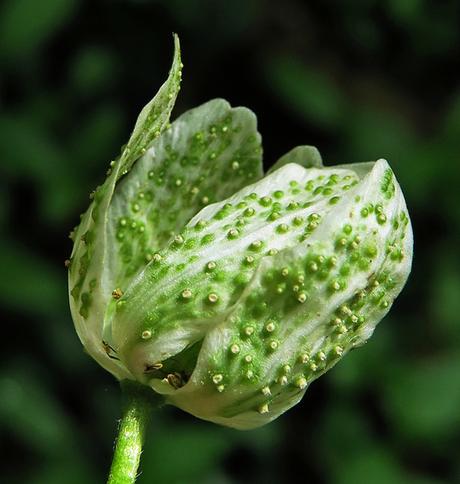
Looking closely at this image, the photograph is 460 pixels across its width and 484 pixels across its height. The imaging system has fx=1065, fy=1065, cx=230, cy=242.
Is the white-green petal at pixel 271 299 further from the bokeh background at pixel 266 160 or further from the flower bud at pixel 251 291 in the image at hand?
the bokeh background at pixel 266 160

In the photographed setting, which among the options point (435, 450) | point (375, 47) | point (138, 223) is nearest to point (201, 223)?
point (138, 223)

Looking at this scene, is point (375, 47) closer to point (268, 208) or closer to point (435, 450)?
point (435, 450)

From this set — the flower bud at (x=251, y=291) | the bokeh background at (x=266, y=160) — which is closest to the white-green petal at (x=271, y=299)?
the flower bud at (x=251, y=291)

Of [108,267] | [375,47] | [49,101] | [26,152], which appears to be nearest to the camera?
[108,267]

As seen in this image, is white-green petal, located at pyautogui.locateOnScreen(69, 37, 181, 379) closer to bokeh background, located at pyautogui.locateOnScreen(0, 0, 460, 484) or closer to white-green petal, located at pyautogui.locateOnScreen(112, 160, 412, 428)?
white-green petal, located at pyautogui.locateOnScreen(112, 160, 412, 428)

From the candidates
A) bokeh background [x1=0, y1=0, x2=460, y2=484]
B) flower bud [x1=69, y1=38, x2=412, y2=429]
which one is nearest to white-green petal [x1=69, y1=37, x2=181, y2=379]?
flower bud [x1=69, y1=38, x2=412, y2=429]

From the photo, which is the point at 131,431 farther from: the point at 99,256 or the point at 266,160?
the point at 266,160
